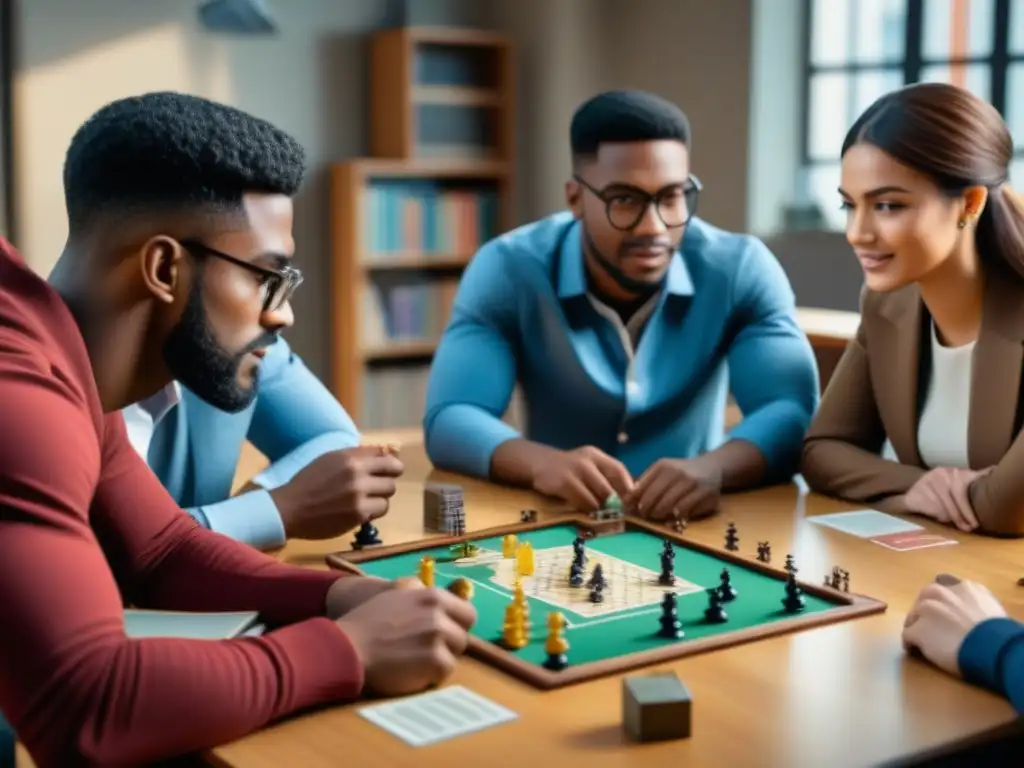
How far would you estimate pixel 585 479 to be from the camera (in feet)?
7.97

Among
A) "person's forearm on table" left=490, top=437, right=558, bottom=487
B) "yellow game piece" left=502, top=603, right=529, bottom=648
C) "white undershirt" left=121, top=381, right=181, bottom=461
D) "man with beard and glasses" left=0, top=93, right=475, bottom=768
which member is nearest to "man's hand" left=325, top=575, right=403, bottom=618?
"man with beard and glasses" left=0, top=93, right=475, bottom=768

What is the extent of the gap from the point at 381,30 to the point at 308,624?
5.19 meters

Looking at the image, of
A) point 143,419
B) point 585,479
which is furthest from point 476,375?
point 143,419

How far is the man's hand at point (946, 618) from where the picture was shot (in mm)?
1647

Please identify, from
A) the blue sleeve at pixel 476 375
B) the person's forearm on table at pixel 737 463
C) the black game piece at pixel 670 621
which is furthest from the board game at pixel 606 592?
the blue sleeve at pixel 476 375

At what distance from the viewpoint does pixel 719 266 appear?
9.96ft

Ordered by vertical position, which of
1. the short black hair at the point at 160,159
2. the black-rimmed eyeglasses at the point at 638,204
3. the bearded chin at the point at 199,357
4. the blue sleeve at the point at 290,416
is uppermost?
the short black hair at the point at 160,159

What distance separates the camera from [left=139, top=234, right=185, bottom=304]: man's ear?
5.15 feet

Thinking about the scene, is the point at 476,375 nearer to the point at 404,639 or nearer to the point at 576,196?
the point at 576,196

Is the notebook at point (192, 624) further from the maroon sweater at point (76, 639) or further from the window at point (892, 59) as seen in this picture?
the window at point (892, 59)

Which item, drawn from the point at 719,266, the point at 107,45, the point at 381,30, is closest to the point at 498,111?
the point at 381,30

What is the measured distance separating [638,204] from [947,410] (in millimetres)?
760

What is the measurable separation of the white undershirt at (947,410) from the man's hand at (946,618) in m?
0.82

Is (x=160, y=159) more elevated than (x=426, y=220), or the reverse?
(x=160, y=159)
